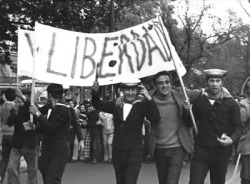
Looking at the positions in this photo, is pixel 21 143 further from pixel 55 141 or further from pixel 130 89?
pixel 130 89

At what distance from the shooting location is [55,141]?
20.8 ft

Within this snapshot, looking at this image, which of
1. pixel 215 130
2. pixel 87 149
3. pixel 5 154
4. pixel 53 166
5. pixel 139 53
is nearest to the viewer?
pixel 215 130

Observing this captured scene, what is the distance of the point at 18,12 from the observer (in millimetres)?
13812

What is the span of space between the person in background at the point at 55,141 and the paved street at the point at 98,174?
3.29 metres

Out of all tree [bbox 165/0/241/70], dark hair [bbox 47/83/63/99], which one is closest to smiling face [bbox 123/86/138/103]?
dark hair [bbox 47/83/63/99]

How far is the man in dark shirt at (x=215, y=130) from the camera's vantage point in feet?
18.4

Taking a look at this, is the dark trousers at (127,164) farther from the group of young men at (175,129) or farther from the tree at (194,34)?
the tree at (194,34)

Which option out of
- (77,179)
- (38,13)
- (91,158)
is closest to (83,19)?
(38,13)

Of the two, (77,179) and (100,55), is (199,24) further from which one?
(100,55)

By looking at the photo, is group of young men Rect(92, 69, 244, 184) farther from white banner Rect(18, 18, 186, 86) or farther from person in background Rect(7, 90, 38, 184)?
person in background Rect(7, 90, 38, 184)

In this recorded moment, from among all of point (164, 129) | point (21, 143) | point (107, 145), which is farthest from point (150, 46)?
point (107, 145)

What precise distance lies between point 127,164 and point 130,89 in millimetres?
988

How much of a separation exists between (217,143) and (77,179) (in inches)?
200

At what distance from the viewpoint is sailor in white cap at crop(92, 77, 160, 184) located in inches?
229
